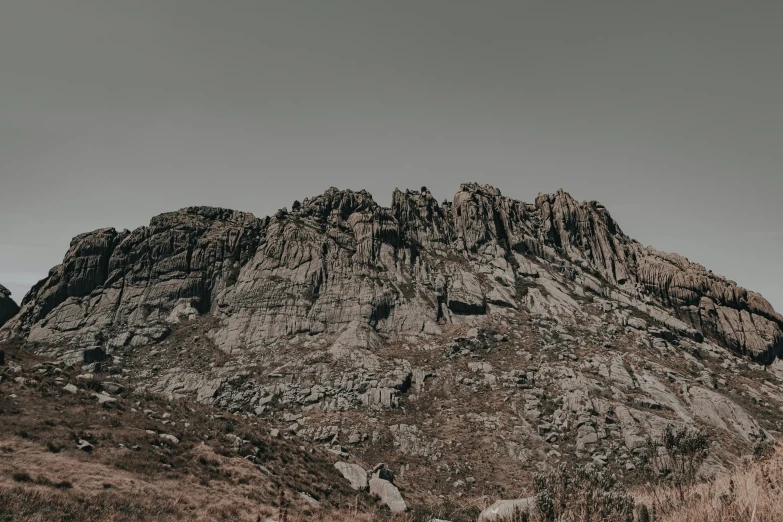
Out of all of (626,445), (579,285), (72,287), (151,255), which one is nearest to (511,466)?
(626,445)

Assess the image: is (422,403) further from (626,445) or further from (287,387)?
(626,445)

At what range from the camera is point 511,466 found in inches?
1277

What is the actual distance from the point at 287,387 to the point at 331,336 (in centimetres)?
1220

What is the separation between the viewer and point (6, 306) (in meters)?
67.9

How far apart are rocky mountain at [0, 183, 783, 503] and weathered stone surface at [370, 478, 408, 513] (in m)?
2.85

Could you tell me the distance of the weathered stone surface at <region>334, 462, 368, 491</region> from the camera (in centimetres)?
2392

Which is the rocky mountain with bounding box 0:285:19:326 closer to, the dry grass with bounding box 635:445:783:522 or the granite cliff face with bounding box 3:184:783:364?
the granite cliff face with bounding box 3:184:783:364

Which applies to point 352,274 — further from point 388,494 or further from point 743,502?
point 743,502

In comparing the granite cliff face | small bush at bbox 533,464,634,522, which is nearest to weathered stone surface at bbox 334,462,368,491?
small bush at bbox 533,464,634,522

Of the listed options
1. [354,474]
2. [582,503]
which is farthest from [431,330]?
[582,503]

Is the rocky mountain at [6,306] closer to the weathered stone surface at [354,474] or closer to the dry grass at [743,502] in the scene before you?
the weathered stone surface at [354,474]

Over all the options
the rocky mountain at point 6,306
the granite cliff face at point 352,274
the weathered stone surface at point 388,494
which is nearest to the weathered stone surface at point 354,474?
the weathered stone surface at point 388,494

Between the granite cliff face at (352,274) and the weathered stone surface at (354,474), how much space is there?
31345mm

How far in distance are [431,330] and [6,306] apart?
3162 inches
